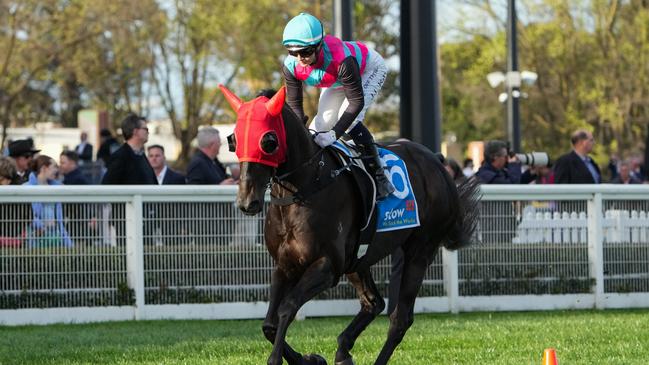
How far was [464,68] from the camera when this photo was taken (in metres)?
45.0

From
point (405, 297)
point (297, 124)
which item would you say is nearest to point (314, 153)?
point (297, 124)

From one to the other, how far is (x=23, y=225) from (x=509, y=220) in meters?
4.95

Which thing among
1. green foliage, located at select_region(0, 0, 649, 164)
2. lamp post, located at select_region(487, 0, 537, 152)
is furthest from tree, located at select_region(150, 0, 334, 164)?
lamp post, located at select_region(487, 0, 537, 152)

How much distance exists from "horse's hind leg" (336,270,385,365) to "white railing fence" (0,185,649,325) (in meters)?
2.83

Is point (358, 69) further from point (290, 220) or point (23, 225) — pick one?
point (23, 225)

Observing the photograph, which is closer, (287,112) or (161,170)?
(287,112)

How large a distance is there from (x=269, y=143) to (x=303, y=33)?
0.85 meters

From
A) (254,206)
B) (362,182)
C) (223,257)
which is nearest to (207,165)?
(223,257)

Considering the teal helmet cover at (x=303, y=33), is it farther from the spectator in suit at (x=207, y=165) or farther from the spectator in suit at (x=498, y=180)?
the spectator in suit at (x=207, y=165)

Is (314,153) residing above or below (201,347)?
above

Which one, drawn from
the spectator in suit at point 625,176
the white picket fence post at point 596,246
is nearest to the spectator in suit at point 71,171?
the white picket fence post at point 596,246

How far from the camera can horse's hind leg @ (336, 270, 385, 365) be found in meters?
8.20

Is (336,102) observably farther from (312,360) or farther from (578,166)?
(578,166)

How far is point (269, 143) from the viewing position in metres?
6.95
